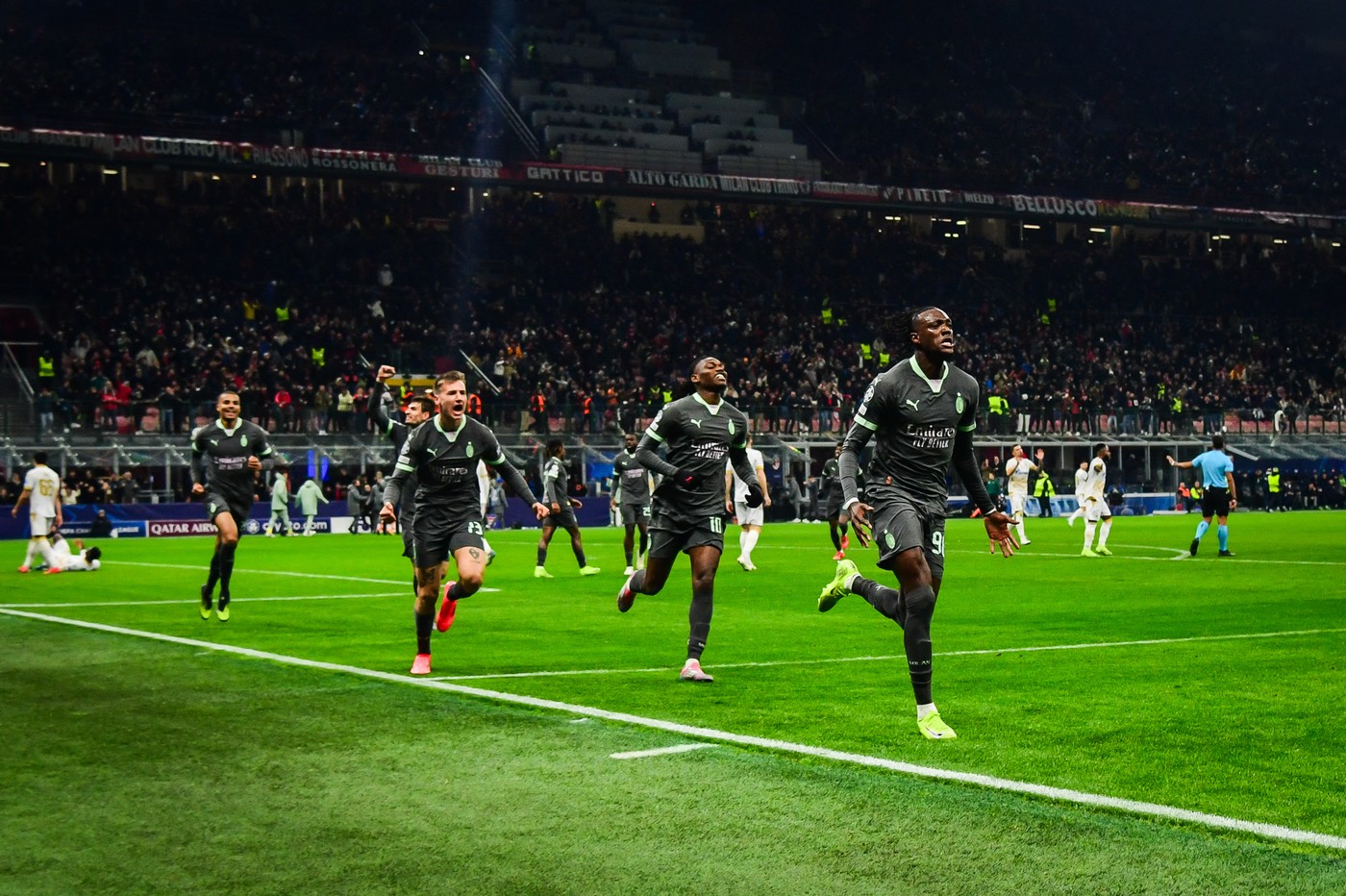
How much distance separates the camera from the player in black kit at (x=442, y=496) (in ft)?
37.3

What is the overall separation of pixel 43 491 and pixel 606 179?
38.7 meters

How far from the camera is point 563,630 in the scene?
14.9 m

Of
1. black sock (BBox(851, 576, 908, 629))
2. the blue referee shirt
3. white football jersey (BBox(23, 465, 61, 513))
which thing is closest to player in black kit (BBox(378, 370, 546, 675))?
black sock (BBox(851, 576, 908, 629))

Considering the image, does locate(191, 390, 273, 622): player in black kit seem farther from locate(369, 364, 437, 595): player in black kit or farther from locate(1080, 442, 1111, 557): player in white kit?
locate(1080, 442, 1111, 557): player in white kit

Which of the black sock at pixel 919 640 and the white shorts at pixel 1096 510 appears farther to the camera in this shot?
the white shorts at pixel 1096 510

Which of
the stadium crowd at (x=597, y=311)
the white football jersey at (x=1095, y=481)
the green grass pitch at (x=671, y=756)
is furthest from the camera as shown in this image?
the stadium crowd at (x=597, y=311)

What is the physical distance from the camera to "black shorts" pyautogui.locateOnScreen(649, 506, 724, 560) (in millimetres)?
11367

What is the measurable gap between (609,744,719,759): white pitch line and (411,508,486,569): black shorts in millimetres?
3799

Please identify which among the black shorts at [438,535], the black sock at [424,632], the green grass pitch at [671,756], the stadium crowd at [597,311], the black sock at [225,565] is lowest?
the green grass pitch at [671,756]

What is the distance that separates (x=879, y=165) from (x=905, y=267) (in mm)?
4923

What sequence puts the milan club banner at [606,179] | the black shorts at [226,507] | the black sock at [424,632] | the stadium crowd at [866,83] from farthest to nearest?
the stadium crowd at [866,83]
the milan club banner at [606,179]
the black shorts at [226,507]
the black sock at [424,632]

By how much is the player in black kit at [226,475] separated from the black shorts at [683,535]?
21.1 ft

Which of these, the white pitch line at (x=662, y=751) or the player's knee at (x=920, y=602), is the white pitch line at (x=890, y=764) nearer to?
the white pitch line at (x=662, y=751)

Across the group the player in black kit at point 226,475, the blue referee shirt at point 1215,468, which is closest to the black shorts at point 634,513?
the player in black kit at point 226,475
